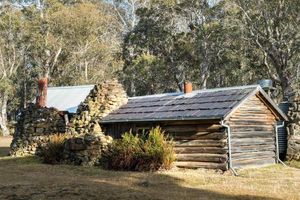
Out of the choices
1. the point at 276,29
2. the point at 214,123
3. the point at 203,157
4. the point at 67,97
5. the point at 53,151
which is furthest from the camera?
the point at 276,29

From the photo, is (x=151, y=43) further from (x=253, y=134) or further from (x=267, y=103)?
(x=253, y=134)

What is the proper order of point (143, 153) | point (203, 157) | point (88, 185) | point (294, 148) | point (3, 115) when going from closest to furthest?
point (88, 185)
point (143, 153)
point (203, 157)
point (294, 148)
point (3, 115)

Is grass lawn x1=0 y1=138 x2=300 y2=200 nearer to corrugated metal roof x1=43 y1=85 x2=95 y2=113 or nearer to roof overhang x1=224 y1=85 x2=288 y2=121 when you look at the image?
roof overhang x1=224 y1=85 x2=288 y2=121

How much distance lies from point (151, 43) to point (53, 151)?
27.6 m

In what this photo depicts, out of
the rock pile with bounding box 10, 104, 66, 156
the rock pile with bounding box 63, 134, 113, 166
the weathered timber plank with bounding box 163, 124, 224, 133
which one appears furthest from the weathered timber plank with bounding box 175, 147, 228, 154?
the rock pile with bounding box 10, 104, 66, 156

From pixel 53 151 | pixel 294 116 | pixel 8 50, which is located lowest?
pixel 53 151

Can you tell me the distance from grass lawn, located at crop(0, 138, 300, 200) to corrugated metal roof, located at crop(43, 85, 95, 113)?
363 inches

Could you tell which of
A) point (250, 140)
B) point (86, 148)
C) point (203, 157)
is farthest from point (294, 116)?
point (86, 148)

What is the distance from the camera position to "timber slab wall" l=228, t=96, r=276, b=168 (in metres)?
19.9

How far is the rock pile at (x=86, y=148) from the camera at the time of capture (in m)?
21.1

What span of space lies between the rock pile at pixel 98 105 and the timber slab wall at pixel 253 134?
21.3 ft

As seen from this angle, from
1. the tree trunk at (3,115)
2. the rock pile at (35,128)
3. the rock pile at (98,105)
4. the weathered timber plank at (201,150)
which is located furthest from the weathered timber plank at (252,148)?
the tree trunk at (3,115)

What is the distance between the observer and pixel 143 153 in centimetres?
1944

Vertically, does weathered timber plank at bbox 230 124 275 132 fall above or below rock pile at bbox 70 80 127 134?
below
